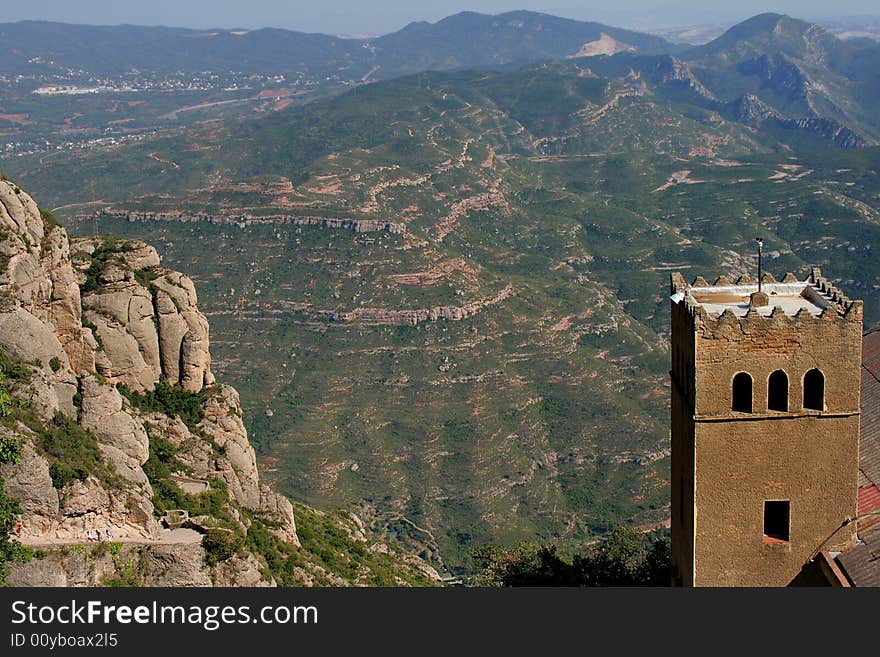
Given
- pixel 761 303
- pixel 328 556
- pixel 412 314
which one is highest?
pixel 761 303

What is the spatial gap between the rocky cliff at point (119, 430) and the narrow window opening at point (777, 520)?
69.5ft

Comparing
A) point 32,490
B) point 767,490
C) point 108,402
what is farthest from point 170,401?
point 767,490

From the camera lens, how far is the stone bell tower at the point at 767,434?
132 feet

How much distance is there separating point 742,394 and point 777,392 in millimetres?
1163

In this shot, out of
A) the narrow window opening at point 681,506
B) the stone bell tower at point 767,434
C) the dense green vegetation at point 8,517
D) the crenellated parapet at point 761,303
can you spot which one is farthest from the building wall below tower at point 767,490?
the dense green vegetation at point 8,517

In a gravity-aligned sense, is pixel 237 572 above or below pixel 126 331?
below

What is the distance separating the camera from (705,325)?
40.1 metres

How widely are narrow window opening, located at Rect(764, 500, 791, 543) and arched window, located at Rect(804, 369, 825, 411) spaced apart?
11.3ft

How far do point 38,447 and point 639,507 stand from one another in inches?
3954

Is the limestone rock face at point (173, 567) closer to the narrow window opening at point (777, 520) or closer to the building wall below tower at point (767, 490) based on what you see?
the building wall below tower at point (767, 490)

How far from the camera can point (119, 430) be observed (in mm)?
58094

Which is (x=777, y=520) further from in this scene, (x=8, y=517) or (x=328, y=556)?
(x=328, y=556)

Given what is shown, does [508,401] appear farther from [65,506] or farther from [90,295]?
[65,506]

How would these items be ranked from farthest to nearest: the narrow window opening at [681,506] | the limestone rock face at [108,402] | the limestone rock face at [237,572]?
the limestone rock face at [237,572]
the limestone rock face at [108,402]
the narrow window opening at [681,506]
